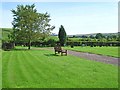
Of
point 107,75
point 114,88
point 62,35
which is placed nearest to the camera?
point 114,88

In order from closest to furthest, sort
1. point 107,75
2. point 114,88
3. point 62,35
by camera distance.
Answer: point 114,88
point 107,75
point 62,35

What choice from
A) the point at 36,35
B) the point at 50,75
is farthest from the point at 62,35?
the point at 50,75

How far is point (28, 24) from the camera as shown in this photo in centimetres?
5909

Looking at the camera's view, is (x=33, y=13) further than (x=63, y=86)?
Yes

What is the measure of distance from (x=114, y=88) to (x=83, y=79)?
7.92 ft

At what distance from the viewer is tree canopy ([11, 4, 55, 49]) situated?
59.1 meters

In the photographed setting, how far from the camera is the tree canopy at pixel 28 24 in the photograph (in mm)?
59125

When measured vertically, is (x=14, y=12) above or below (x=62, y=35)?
above

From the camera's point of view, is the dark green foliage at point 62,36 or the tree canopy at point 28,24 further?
the dark green foliage at point 62,36

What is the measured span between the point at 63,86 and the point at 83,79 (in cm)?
205

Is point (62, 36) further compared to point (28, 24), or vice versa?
point (62, 36)

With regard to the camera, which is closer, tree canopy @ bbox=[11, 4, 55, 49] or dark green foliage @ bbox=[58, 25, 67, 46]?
tree canopy @ bbox=[11, 4, 55, 49]

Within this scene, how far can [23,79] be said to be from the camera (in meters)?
13.6

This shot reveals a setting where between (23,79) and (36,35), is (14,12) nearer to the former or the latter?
(36,35)
